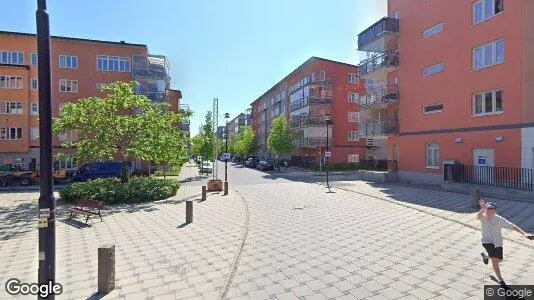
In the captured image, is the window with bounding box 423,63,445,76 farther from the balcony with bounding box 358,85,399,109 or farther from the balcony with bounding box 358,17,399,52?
the balcony with bounding box 358,17,399,52

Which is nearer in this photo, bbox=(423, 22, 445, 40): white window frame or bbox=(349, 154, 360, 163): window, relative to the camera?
bbox=(423, 22, 445, 40): white window frame

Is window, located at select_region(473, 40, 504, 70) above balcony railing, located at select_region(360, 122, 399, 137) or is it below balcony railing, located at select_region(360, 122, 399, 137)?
above

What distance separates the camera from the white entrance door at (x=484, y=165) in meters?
A: 18.7

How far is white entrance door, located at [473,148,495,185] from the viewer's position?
61.5 feet

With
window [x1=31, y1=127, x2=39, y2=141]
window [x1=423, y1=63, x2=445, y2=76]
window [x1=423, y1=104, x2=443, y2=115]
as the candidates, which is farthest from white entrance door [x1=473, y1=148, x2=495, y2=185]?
window [x1=31, y1=127, x2=39, y2=141]

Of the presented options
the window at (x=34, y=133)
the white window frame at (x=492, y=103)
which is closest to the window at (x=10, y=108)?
the window at (x=34, y=133)

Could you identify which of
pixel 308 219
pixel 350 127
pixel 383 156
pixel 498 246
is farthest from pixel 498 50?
pixel 350 127

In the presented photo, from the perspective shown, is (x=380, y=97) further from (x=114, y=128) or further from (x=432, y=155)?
(x=114, y=128)

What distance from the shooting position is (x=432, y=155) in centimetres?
2406

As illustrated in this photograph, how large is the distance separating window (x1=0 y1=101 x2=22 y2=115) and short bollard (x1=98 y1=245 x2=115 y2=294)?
36.0 m

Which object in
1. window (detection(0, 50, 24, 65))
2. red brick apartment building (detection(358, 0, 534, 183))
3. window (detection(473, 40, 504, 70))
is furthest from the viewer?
window (detection(0, 50, 24, 65))

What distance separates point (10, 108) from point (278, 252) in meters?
37.1

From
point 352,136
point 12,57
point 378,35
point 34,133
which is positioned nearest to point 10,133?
point 34,133

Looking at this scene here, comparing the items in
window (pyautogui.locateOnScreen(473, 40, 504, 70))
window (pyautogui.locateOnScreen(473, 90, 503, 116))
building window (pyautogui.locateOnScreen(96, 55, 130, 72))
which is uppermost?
building window (pyautogui.locateOnScreen(96, 55, 130, 72))
